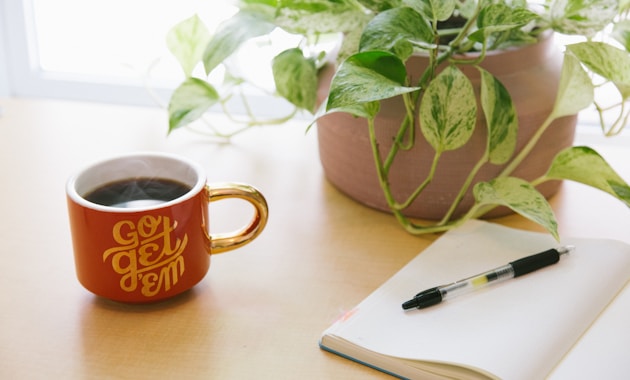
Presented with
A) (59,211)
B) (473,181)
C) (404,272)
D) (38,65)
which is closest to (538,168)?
(473,181)

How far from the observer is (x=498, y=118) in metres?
0.74

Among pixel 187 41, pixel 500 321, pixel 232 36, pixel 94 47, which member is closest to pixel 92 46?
pixel 94 47

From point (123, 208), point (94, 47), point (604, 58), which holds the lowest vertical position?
point (94, 47)

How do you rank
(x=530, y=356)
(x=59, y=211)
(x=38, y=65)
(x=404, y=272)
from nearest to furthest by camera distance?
(x=530, y=356), (x=404, y=272), (x=59, y=211), (x=38, y=65)

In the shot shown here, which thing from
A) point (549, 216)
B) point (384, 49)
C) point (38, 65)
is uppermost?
point (384, 49)

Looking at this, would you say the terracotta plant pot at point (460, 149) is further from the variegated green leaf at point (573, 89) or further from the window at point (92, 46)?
the window at point (92, 46)

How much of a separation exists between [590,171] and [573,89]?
0.25ft

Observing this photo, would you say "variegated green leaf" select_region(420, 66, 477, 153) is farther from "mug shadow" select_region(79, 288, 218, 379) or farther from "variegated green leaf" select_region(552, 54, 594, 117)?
"mug shadow" select_region(79, 288, 218, 379)

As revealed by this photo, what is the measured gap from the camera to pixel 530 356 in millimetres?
593

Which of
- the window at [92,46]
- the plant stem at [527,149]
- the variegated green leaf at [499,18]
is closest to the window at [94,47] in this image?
the window at [92,46]

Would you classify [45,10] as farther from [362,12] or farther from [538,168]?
[538,168]

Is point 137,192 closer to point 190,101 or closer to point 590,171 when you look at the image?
point 190,101

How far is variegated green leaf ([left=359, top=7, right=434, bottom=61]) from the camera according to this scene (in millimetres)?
680

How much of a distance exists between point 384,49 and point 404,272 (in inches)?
7.5
